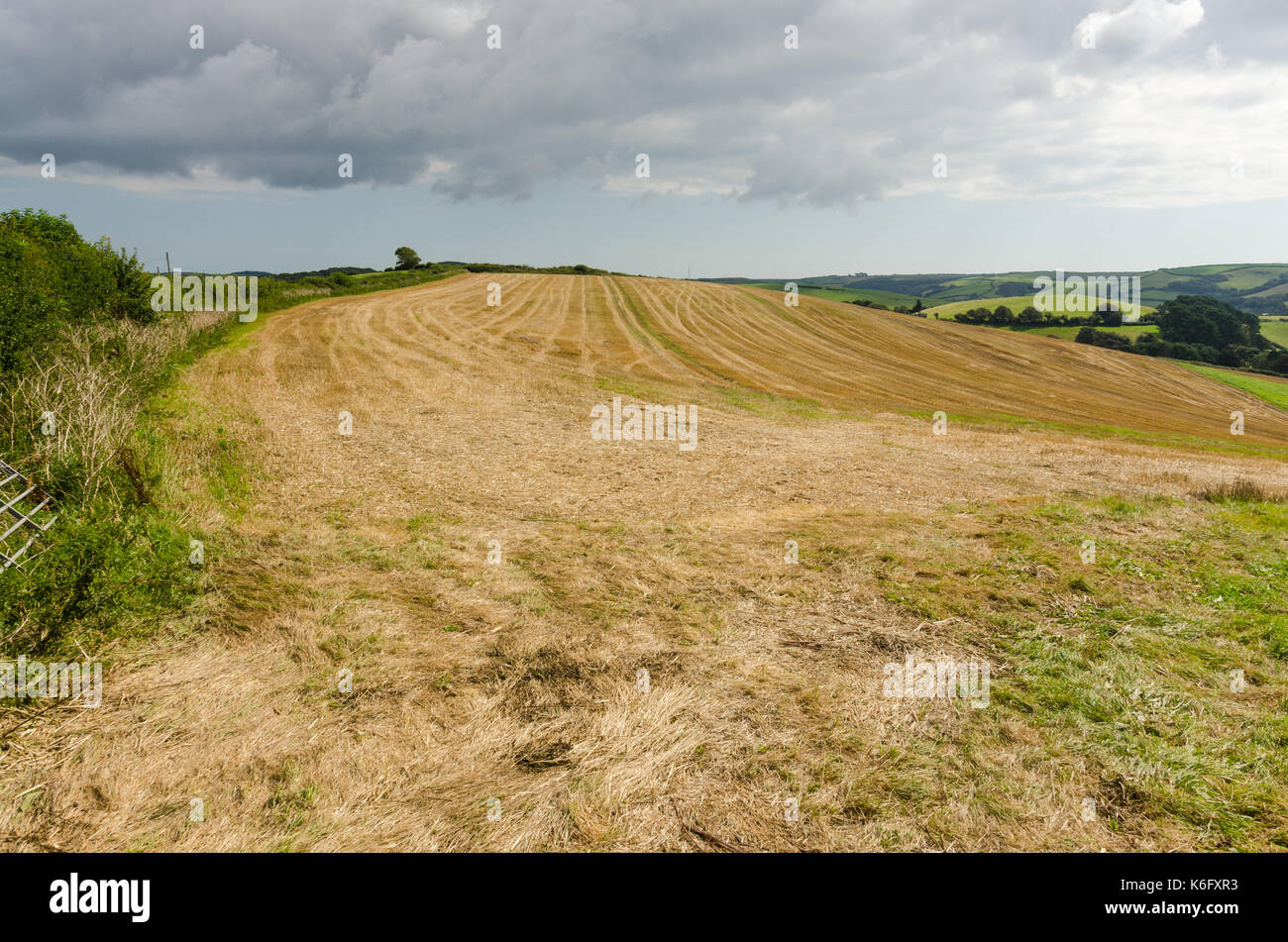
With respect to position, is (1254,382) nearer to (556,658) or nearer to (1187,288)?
(556,658)

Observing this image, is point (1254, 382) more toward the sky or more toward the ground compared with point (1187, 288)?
more toward the ground

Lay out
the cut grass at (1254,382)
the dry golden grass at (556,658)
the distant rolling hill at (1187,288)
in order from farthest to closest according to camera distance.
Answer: the distant rolling hill at (1187,288)
the cut grass at (1254,382)
the dry golden grass at (556,658)

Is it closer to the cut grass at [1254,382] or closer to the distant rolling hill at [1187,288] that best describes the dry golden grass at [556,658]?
the cut grass at [1254,382]

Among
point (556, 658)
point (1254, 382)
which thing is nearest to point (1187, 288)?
point (1254, 382)

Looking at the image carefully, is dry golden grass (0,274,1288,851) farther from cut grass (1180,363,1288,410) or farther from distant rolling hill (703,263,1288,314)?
distant rolling hill (703,263,1288,314)

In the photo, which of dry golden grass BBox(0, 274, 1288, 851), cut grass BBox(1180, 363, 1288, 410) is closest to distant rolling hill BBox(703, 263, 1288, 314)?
cut grass BBox(1180, 363, 1288, 410)

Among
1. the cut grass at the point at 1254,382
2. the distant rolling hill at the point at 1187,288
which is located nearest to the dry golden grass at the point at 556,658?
the cut grass at the point at 1254,382

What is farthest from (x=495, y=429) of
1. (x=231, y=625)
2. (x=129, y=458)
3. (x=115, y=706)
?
(x=115, y=706)

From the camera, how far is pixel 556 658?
23.0ft

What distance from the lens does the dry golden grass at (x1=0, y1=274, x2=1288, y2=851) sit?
15.4 feet

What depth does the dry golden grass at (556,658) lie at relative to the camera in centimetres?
471

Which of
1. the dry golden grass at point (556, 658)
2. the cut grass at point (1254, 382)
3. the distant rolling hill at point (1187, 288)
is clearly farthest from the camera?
the distant rolling hill at point (1187, 288)
